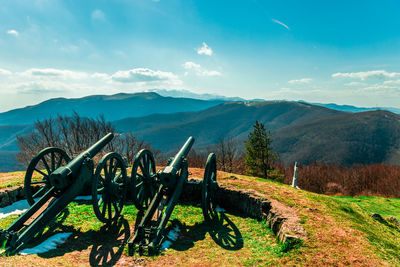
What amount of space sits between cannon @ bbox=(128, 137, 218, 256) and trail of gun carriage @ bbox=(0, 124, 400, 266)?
0.11 ft

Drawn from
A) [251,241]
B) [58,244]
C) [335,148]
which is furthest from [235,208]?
[335,148]

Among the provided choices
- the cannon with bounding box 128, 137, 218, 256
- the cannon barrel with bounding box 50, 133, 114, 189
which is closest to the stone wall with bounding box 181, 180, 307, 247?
the cannon with bounding box 128, 137, 218, 256

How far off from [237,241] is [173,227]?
87.0 inches

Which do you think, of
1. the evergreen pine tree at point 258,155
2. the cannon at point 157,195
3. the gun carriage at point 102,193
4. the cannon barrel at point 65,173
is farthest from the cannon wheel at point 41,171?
the evergreen pine tree at point 258,155

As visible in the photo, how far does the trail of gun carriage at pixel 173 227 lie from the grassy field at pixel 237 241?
0.03m

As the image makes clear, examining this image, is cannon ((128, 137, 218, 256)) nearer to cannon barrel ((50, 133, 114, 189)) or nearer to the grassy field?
the grassy field

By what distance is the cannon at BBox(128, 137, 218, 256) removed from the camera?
6359mm

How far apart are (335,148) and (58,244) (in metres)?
135

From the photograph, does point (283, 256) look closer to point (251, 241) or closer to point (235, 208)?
point (251, 241)

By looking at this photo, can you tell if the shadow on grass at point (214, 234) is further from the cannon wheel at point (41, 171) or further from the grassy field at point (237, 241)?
the cannon wheel at point (41, 171)

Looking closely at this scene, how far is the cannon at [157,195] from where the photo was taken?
6359 millimetres

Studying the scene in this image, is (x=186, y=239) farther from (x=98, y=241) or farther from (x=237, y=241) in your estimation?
(x=98, y=241)

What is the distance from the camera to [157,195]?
780 centimetres

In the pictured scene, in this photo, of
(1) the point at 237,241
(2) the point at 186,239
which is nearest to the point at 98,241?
(2) the point at 186,239
